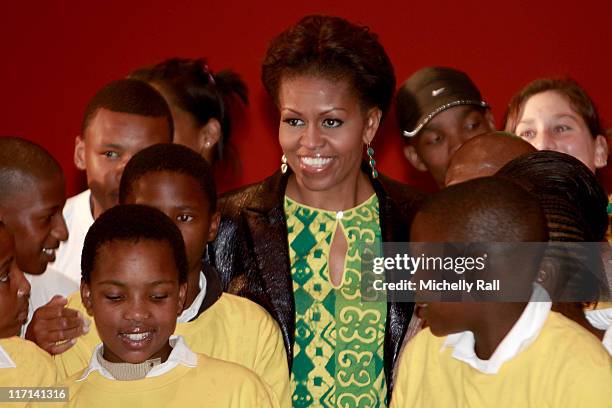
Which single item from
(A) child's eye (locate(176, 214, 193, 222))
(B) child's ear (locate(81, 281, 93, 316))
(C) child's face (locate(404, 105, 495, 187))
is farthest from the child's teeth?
(C) child's face (locate(404, 105, 495, 187))

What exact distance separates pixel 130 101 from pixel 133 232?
87cm

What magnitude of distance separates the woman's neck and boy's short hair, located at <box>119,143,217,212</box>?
11.9 inches

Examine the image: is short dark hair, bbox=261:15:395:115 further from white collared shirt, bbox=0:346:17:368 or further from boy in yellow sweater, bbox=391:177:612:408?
white collared shirt, bbox=0:346:17:368

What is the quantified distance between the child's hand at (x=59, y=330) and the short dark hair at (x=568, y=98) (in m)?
1.62

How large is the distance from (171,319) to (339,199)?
750 millimetres

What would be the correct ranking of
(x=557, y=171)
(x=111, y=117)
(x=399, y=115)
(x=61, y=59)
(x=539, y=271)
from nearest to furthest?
1. (x=539, y=271)
2. (x=557, y=171)
3. (x=111, y=117)
4. (x=399, y=115)
5. (x=61, y=59)

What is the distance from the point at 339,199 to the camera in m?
2.71

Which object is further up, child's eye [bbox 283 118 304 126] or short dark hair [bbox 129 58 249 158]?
short dark hair [bbox 129 58 249 158]

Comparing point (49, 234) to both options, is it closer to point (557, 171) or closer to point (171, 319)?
point (171, 319)

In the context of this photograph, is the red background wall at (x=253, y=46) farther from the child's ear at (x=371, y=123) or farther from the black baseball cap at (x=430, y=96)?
the child's ear at (x=371, y=123)

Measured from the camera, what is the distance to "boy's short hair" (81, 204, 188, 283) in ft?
7.04

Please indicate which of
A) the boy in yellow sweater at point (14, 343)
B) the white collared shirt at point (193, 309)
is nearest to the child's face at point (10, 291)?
the boy in yellow sweater at point (14, 343)

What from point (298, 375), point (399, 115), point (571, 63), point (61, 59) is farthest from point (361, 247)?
point (61, 59)

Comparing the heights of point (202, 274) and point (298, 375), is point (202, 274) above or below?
above
